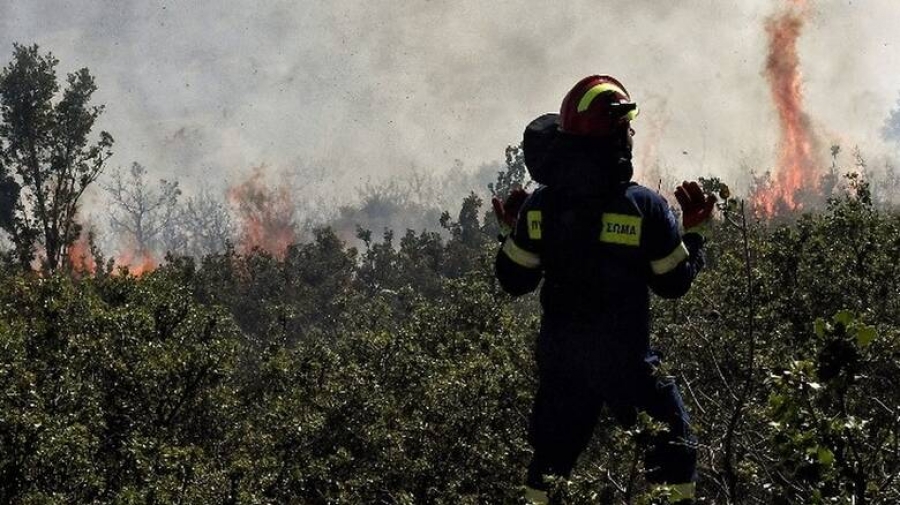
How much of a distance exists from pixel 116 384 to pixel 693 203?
41.5ft

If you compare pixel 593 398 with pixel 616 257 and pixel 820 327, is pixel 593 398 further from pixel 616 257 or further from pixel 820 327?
pixel 820 327

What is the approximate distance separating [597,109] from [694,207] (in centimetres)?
74

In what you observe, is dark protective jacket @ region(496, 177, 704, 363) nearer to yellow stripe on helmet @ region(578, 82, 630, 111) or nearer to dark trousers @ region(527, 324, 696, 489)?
dark trousers @ region(527, 324, 696, 489)

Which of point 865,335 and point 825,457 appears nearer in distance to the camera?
point 865,335

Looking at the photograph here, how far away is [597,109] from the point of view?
4043 millimetres

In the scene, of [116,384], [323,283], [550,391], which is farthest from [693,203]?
[323,283]

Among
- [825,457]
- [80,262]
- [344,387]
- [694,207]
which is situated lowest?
[825,457]

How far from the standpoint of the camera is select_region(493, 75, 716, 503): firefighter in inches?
159

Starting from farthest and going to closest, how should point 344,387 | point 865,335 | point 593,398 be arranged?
A: point 344,387, point 593,398, point 865,335

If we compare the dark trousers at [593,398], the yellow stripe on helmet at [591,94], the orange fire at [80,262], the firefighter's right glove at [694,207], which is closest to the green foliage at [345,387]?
the dark trousers at [593,398]

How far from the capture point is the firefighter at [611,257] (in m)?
4.03

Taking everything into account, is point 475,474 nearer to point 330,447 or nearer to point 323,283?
point 330,447

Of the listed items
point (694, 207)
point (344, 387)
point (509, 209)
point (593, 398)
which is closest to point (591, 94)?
point (694, 207)

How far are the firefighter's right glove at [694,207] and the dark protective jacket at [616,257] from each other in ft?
0.20
